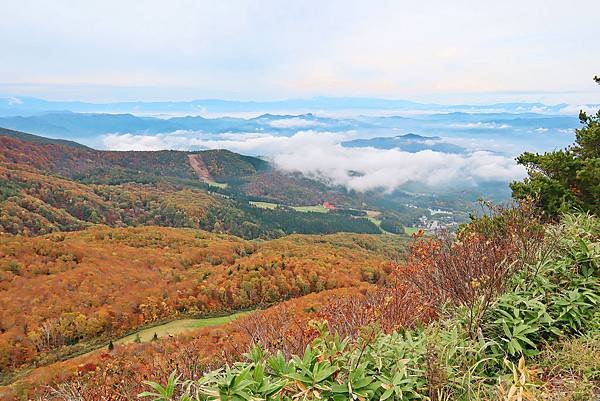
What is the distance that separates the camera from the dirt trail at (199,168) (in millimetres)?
189675

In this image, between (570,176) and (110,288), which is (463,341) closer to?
(570,176)

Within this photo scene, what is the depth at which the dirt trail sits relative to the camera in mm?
189675

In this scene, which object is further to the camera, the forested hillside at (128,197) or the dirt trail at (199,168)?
the dirt trail at (199,168)

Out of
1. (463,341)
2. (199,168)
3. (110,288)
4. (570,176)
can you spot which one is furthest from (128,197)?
(463,341)

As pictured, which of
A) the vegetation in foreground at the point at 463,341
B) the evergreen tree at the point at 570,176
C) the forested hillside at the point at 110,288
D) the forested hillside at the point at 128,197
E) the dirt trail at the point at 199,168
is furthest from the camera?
the dirt trail at the point at 199,168

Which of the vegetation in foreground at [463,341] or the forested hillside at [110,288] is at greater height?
the vegetation in foreground at [463,341]

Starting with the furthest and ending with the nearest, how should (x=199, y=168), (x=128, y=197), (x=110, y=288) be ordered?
(x=199, y=168) < (x=128, y=197) < (x=110, y=288)

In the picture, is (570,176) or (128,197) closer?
(570,176)

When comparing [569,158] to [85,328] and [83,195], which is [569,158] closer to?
[85,328]

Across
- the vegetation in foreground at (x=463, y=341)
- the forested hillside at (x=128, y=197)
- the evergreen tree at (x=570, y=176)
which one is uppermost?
the evergreen tree at (x=570, y=176)

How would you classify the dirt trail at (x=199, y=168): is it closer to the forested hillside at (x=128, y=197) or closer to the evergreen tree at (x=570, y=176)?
the forested hillside at (x=128, y=197)

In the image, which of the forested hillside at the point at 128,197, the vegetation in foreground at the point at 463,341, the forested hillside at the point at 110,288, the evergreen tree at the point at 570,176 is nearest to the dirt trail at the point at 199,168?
the forested hillside at the point at 128,197

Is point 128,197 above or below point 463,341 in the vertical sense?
below

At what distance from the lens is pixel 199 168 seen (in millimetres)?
194625
